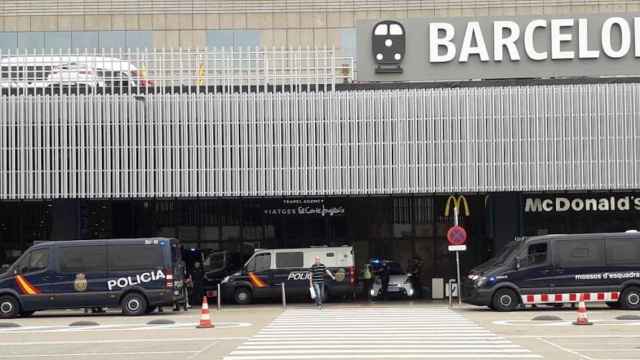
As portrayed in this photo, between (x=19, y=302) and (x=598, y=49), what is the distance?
64.4 ft

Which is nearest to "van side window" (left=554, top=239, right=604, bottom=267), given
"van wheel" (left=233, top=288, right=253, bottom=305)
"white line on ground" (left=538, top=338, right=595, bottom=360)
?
"white line on ground" (left=538, top=338, right=595, bottom=360)

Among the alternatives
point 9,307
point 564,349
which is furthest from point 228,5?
point 564,349

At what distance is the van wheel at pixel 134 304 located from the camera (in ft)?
98.0

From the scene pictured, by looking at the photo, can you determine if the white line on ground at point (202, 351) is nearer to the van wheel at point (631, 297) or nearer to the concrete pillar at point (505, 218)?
the van wheel at point (631, 297)

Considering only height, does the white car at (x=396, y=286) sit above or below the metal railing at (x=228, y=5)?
below

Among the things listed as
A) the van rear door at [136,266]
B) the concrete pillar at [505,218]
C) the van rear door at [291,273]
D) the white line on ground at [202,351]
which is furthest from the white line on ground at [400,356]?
the concrete pillar at [505,218]

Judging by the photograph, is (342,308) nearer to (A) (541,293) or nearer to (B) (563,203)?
(A) (541,293)

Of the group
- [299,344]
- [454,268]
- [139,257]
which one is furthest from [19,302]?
[454,268]

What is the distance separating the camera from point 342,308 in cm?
3341

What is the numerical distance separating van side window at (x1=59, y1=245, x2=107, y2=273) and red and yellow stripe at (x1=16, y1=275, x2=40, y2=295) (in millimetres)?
891

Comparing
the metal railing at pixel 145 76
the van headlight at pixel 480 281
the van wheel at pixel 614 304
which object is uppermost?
the metal railing at pixel 145 76

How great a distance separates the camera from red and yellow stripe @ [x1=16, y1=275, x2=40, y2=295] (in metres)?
29.8

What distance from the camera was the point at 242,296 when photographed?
120 ft

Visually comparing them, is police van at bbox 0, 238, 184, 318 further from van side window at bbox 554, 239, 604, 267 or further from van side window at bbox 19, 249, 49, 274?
van side window at bbox 554, 239, 604, 267
